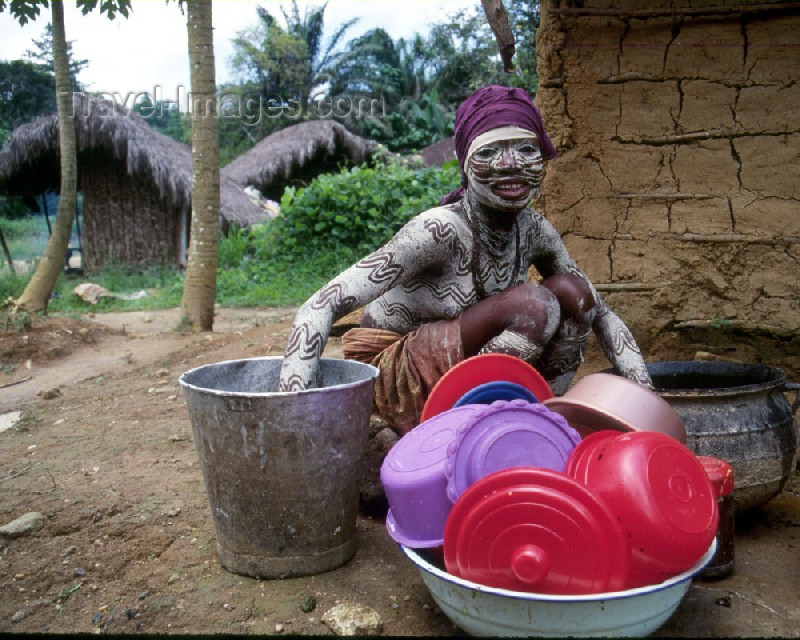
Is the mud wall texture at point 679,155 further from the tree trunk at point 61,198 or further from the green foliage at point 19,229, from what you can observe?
the green foliage at point 19,229

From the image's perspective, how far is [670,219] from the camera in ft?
10.8

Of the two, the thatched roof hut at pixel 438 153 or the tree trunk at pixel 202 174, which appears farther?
the thatched roof hut at pixel 438 153

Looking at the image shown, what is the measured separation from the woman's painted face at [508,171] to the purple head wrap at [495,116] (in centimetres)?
7

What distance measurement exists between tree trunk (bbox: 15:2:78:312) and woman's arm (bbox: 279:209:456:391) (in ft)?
23.7

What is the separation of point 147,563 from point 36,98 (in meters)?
23.5

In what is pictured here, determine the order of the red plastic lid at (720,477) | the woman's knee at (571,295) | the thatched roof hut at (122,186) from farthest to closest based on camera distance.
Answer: the thatched roof hut at (122,186) → the woman's knee at (571,295) → the red plastic lid at (720,477)

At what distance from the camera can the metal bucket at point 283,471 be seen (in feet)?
6.35

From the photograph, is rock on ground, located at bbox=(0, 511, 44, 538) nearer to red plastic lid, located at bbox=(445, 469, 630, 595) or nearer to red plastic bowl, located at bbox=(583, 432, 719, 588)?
red plastic lid, located at bbox=(445, 469, 630, 595)

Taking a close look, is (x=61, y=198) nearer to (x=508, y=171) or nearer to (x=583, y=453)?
(x=508, y=171)

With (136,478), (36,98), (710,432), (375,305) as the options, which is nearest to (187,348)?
(136,478)

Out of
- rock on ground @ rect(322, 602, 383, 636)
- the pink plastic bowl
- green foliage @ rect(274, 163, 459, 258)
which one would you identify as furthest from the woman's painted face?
green foliage @ rect(274, 163, 459, 258)

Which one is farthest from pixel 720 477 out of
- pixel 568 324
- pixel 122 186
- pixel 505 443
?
pixel 122 186

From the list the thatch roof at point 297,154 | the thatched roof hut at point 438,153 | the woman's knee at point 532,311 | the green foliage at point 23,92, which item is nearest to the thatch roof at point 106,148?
the thatch roof at point 297,154

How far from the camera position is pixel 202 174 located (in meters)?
6.59
